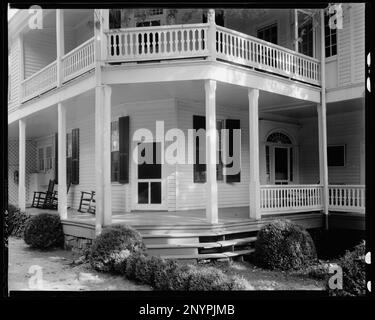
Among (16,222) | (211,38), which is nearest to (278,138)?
(211,38)

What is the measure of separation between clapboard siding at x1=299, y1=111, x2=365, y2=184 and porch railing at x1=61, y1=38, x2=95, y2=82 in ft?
25.9

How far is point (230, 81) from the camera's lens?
7793 millimetres

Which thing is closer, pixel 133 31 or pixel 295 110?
pixel 133 31

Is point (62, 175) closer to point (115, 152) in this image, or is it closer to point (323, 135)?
point (115, 152)

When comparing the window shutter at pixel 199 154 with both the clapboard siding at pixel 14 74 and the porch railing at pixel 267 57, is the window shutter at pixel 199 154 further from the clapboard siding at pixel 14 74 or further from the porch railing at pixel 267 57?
Answer: the clapboard siding at pixel 14 74

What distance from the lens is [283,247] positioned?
685 cm

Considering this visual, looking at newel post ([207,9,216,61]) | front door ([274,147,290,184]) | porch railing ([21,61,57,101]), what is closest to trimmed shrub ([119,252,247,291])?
newel post ([207,9,216,61])

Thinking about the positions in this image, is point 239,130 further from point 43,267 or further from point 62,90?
point 43,267

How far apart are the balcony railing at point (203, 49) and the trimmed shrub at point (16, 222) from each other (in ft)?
19.0

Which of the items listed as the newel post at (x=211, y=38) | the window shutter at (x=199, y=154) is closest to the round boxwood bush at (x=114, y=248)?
the window shutter at (x=199, y=154)

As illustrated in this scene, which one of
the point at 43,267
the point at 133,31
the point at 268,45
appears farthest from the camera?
the point at 268,45
